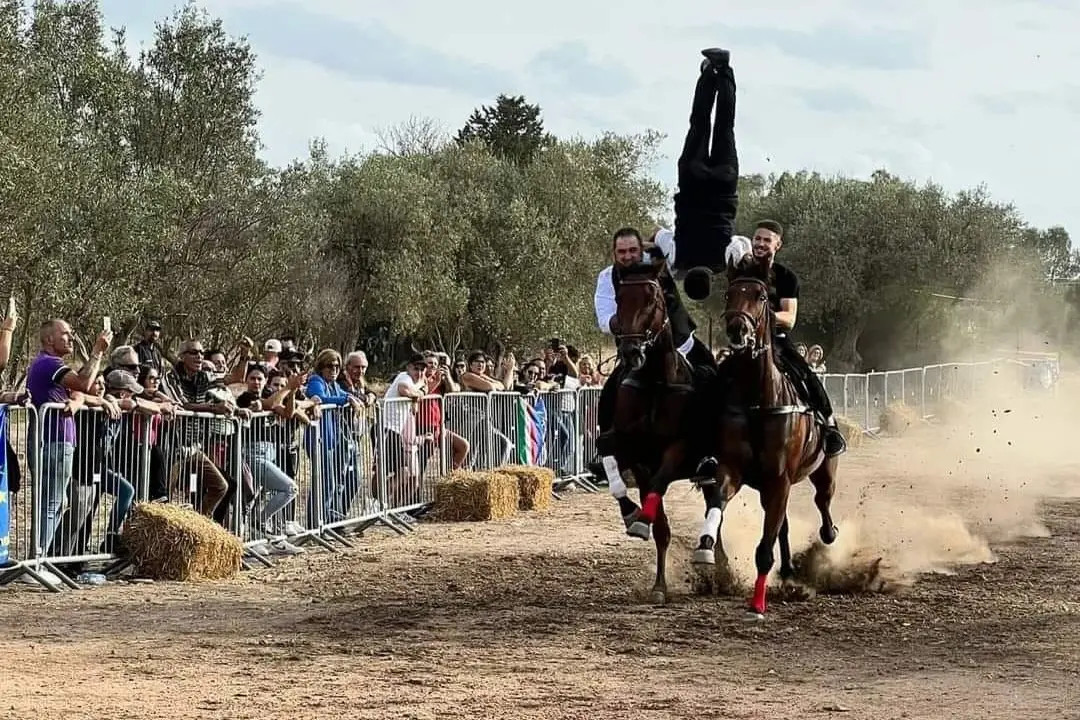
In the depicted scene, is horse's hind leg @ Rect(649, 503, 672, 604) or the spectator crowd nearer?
horse's hind leg @ Rect(649, 503, 672, 604)

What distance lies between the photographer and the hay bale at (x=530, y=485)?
1703 centimetres

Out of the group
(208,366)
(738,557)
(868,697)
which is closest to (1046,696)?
(868,697)

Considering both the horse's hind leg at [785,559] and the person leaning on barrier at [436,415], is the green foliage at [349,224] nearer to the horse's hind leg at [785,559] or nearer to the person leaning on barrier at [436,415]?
the person leaning on barrier at [436,415]

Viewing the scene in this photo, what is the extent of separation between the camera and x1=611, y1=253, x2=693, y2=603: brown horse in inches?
364

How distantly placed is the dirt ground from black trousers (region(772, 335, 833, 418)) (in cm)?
155

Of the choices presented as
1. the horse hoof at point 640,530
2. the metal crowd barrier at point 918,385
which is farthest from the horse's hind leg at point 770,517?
the metal crowd barrier at point 918,385

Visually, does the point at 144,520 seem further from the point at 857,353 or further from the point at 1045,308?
the point at 1045,308

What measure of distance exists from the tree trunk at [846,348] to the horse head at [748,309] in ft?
158

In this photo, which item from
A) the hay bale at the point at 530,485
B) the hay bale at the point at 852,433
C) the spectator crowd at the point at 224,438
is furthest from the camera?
the hay bale at the point at 852,433

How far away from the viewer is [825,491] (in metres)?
11.4

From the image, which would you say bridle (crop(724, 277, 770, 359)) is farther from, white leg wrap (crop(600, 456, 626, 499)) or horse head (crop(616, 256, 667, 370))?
white leg wrap (crop(600, 456, 626, 499))

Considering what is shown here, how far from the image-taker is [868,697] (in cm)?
698

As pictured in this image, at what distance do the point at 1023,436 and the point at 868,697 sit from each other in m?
28.6

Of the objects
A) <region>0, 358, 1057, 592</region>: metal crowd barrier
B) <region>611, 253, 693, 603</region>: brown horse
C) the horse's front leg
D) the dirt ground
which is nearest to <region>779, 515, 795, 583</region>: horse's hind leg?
the dirt ground
